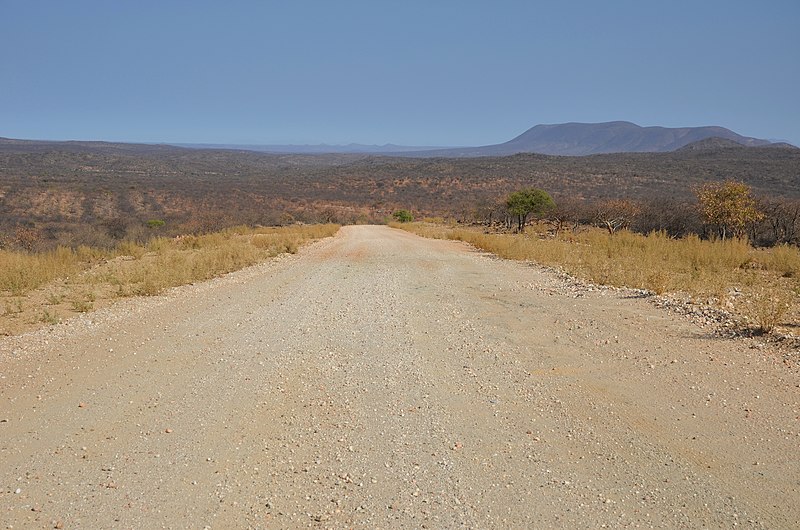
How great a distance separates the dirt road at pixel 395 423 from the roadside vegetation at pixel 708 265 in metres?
1.42

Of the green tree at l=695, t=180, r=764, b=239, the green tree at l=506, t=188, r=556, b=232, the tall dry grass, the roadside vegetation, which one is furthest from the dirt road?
the green tree at l=506, t=188, r=556, b=232

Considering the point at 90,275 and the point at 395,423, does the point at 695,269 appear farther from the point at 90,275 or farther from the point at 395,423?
the point at 90,275

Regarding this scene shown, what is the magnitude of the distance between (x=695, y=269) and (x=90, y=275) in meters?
14.2

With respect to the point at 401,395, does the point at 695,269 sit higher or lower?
lower

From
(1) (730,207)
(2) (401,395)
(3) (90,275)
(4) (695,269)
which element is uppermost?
(1) (730,207)

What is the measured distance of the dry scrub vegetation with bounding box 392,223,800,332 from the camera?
344 inches

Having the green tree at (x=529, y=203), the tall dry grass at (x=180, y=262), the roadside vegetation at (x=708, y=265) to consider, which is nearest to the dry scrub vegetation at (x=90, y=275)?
the tall dry grass at (x=180, y=262)

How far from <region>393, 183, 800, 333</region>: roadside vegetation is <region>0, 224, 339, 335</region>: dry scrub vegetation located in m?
8.62

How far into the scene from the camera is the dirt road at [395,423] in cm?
371

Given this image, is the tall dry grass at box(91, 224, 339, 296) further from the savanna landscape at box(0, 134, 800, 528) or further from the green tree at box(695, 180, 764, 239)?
the green tree at box(695, 180, 764, 239)

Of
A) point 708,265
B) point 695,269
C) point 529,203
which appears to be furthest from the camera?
point 529,203

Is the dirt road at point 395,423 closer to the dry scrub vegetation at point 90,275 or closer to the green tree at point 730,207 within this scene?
the dry scrub vegetation at point 90,275

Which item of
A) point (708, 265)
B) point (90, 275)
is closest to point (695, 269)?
point (708, 265)

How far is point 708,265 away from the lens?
14.3 metres
